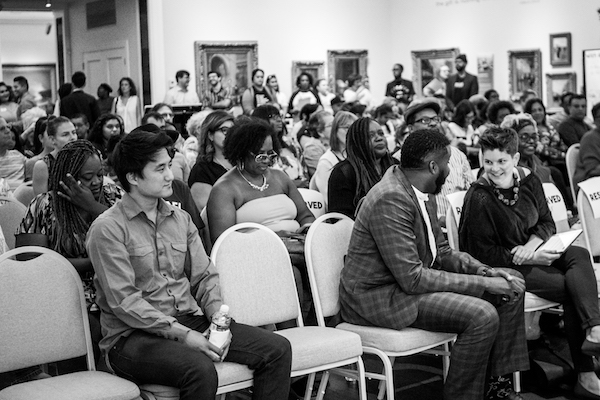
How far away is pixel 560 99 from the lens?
14.3 metres

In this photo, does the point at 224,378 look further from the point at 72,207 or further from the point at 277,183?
the point at 277,183

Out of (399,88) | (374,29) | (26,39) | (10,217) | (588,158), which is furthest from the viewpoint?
(26,39)

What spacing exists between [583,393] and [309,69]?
39.5 ft

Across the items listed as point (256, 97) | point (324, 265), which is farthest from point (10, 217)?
point (256, 97)

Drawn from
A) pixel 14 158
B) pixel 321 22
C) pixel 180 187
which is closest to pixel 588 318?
pixel 180 187

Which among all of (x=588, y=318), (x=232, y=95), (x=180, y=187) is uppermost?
(x=232, y=95)

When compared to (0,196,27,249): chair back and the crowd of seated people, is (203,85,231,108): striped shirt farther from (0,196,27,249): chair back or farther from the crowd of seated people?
(0,196,27,249): chair back

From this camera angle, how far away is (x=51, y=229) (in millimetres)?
3832

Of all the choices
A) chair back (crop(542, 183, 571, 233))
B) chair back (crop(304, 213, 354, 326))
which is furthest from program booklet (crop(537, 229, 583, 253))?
chair back (crop(304, 213, 354, 326))

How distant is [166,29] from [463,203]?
1039 cm

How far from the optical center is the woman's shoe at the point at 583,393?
4.32 m

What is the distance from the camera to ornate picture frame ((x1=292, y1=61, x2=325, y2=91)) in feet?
51.3

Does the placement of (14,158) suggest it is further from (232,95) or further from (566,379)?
(232,95)

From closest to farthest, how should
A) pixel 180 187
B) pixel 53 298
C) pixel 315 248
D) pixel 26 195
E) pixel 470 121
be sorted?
pixel 53 298 < pixel 315 248 < pixel 180 187 < pixel 26 195 < pixel 470 121
